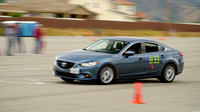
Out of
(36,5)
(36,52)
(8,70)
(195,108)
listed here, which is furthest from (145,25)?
(195,108)

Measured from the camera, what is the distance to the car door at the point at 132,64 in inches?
509

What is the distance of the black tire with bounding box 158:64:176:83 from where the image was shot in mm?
14234

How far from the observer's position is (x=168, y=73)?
1440 cm

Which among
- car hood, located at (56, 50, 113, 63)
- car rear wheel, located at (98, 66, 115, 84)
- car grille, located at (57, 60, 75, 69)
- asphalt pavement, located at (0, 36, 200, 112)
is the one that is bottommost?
asphalt pavement, located at (0, 36, 200, 112)

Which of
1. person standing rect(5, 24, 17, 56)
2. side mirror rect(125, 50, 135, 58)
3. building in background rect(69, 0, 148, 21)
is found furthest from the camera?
building in background rect(69, 0, 148, 21)

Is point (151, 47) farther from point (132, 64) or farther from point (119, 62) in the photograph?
point (119, 62)

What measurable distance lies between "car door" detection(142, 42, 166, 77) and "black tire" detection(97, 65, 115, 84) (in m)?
1.36

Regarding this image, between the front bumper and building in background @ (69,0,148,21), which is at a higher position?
building in background @ (69,0,148,21)

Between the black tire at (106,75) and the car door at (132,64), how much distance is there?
28cm

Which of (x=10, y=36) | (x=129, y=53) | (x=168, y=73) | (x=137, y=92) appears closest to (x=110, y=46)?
(x=129, y=53)

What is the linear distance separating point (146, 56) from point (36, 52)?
471 inches

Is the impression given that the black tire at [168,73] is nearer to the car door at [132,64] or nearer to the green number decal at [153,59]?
the green number decal at [153,59]

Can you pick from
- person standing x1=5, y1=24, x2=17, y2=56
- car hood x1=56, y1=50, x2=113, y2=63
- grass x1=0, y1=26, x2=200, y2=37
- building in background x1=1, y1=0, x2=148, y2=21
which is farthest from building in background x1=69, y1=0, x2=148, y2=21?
car hood x1=56, y1=50, x2=113, y2=63

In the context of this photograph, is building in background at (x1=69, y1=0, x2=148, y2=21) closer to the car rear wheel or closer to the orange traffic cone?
the car rear wheel
